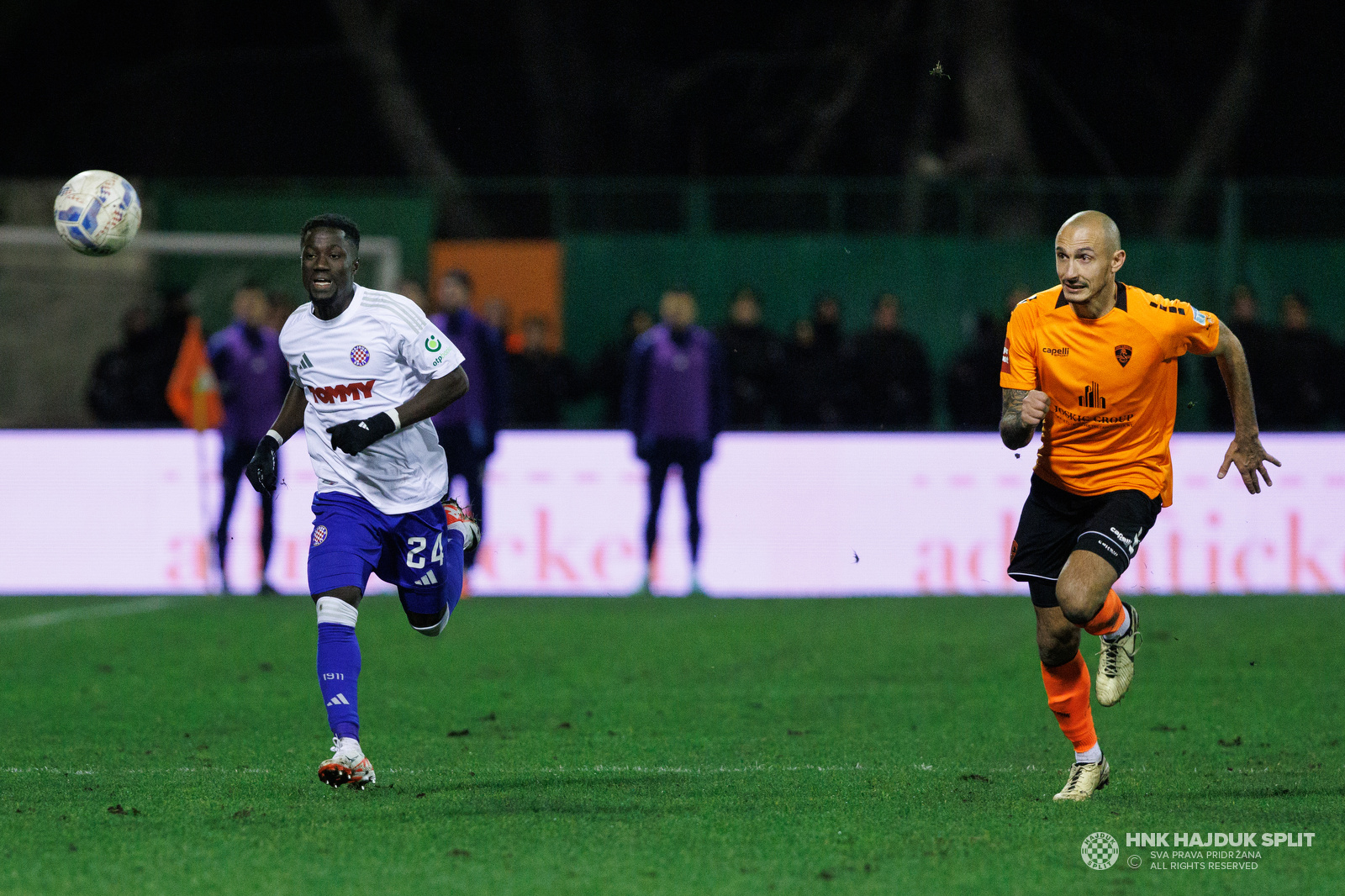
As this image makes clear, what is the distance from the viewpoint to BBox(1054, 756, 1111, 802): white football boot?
255 inches

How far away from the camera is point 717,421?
14336mm

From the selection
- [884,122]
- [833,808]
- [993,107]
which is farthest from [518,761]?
[884,122]

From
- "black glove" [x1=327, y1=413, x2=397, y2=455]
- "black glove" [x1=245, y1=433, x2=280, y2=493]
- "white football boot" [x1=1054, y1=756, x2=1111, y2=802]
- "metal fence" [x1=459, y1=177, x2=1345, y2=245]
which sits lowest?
"white football boot" [x1=1054, y1=756, x2=1111, y2=802]

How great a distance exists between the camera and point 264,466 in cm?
681

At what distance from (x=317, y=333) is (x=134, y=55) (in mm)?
22345

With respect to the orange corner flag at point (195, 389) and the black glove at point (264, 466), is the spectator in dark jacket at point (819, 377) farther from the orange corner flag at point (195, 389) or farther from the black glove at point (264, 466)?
the black glove at point (264, 466)

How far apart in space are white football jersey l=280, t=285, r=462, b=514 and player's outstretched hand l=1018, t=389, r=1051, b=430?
210 centimetres

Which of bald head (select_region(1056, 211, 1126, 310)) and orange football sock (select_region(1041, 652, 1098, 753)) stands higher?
bald head (select_region(1056, 211, 1126, 310))

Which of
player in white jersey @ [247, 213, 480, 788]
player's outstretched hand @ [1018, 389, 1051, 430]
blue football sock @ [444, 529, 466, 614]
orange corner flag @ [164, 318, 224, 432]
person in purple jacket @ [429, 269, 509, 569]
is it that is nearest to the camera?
player's outstretched hand @ [1018, 389, 1051, 430]

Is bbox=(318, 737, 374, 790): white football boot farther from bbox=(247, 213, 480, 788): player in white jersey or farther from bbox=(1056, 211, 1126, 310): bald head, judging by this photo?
bbox=(1056, 211, 1126, 310): bald head

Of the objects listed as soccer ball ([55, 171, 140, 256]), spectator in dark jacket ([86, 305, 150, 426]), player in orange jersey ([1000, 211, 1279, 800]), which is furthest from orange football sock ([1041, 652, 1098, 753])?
spectator in dark jacket ([86, 305, 150, 426])

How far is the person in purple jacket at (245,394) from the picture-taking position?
14359mm

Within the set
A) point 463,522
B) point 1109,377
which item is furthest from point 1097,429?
point 463,522

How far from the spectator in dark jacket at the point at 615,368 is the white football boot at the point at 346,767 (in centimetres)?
1053
